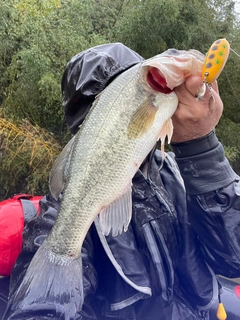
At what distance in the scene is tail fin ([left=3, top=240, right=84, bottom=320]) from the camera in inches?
53.9

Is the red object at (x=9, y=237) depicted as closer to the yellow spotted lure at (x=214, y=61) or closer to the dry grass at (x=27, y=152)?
the yellow spotted lure at (x=214, y=61)

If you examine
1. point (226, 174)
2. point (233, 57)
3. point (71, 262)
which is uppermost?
point (226, 174)

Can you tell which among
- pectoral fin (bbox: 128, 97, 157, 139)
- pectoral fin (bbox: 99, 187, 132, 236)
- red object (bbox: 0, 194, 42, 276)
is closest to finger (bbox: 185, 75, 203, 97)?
pectoral fin (bbox: 128, 97, 157, 139)

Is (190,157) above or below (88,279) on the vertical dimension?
above

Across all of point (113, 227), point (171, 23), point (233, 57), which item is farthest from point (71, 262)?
point (233, 57)

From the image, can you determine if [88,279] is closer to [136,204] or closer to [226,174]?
[136,204]

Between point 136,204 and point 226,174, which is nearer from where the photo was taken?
point 226,174

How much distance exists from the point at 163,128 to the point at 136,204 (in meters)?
0.51

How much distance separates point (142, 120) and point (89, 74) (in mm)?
564

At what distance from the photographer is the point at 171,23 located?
630 cm

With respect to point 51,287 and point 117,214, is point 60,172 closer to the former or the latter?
point 117,214

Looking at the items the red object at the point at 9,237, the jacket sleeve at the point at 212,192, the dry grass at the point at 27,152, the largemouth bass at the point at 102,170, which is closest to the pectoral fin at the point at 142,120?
the largemouth bass at the point at 102,170

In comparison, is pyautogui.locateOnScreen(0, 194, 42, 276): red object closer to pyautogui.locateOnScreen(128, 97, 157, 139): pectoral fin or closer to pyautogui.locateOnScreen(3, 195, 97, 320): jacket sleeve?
pyautogui.locateOnScreen(3, 195, 97, 320): jacket sleeve

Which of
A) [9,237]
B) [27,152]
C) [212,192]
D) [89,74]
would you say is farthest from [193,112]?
[27,152]
